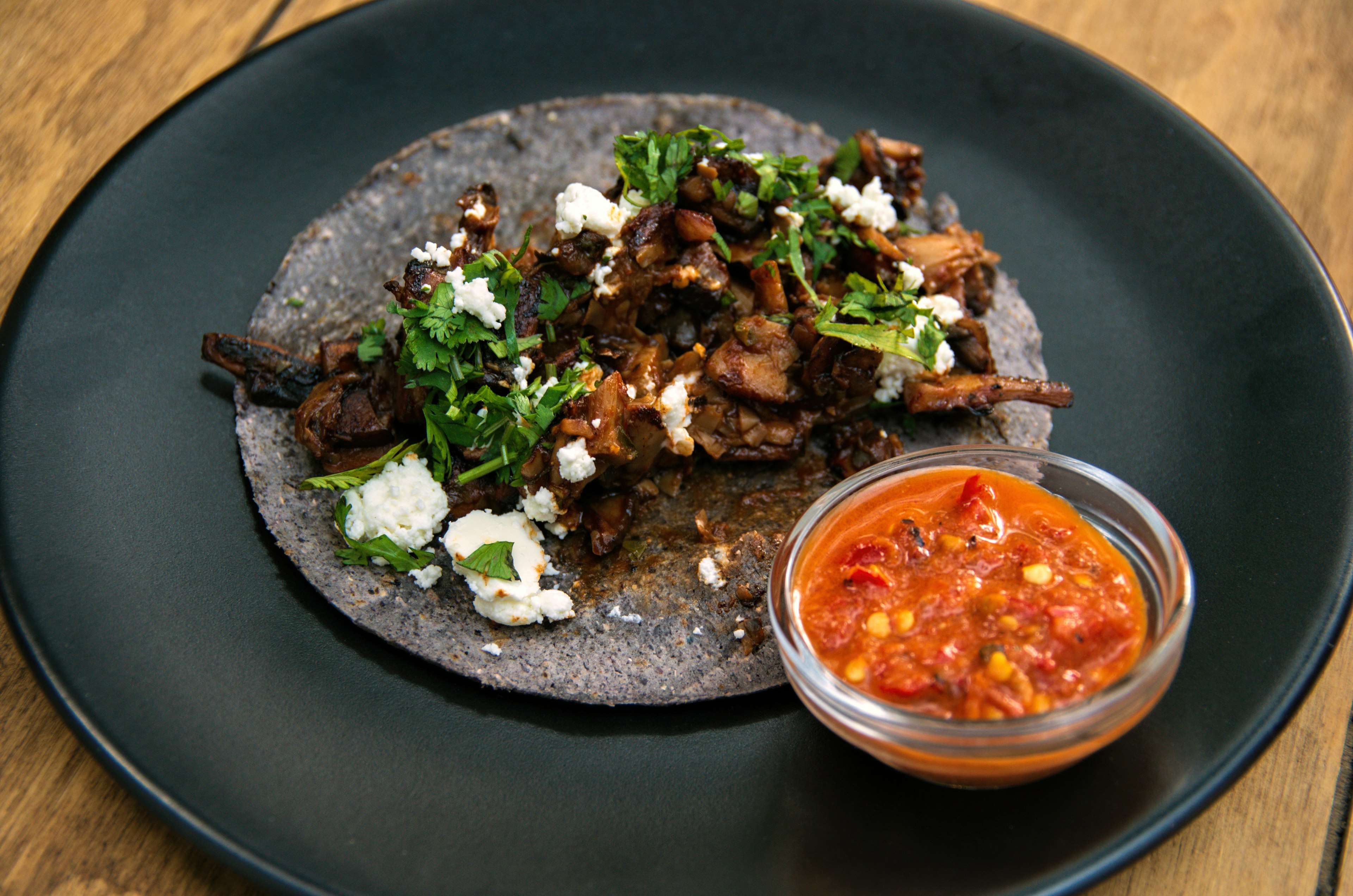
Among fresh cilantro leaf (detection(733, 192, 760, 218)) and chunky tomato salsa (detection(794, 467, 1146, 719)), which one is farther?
fresh cilantro leaf (detection(733, 192, 760, 218))

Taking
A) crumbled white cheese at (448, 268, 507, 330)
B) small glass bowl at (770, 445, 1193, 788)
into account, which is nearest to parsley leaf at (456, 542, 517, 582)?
crumbled white cheese at (448, 268, 507, 330)

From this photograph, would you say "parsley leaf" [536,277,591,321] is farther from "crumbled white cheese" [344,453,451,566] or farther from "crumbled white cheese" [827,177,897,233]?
"crumbled white cheese" [827,177,897,233]

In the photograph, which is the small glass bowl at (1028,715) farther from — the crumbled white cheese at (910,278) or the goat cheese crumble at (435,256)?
the goat cheese crumble at (435,256)

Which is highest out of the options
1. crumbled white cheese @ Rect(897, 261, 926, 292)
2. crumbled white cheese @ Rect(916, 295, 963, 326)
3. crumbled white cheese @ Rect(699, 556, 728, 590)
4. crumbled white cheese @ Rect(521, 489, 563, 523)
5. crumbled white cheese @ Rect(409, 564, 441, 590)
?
crumbled white cheese @ Rect(897, 261, 926, 292)

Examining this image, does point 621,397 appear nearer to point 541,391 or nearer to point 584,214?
point 541,391

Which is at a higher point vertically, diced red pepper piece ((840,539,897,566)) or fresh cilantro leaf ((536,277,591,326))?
fresh cilantro leaf ((536,277,591,326))

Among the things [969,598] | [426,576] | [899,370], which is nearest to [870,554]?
[969,598]

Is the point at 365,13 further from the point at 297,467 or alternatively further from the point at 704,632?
the point at 704,632

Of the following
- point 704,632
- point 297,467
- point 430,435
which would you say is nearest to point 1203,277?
point 704,632
